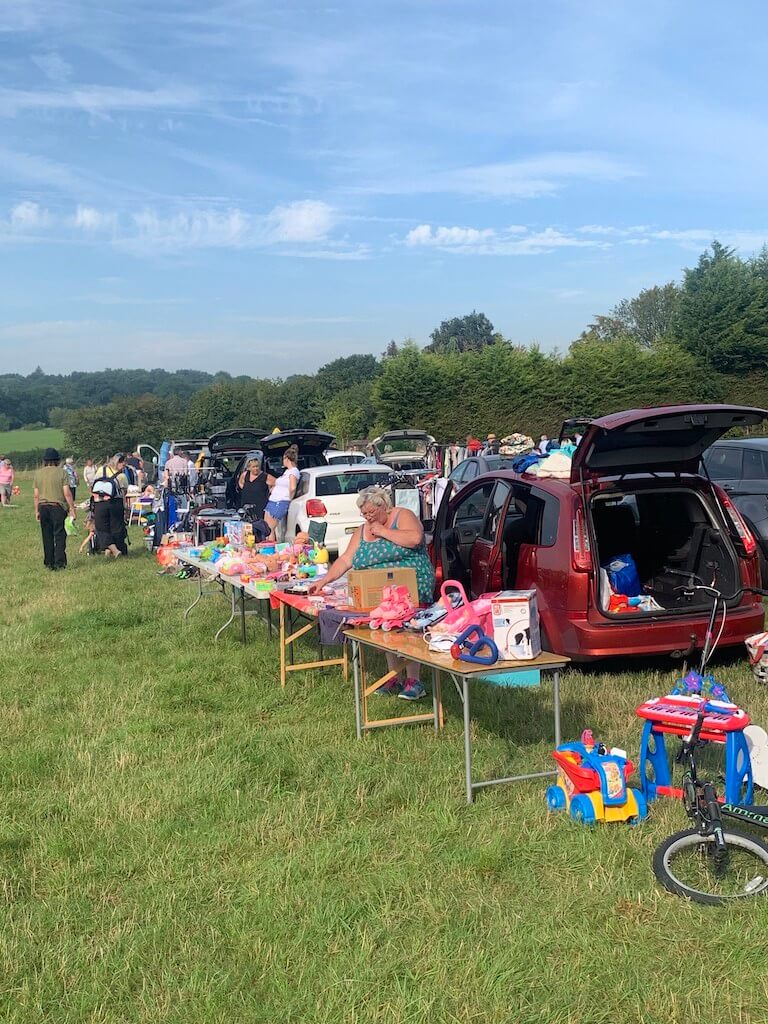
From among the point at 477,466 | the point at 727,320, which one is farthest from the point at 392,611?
the point at 727,320

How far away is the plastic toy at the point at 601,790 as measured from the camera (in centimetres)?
432

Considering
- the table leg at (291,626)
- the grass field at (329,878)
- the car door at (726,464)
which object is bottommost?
the table leg at (291,626)

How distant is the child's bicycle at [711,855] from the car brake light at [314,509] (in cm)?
992

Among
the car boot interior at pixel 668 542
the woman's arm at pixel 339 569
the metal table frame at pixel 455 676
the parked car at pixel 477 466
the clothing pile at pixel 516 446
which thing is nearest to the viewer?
the metal table frame at pixel 455 676

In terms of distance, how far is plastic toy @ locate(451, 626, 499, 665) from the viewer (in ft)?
15.5

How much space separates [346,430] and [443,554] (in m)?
37.9

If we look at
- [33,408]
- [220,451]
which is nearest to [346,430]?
[220,451]

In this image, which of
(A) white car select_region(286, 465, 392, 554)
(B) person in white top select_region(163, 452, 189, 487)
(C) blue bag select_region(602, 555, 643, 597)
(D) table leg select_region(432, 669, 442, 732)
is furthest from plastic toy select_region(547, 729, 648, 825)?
(B) person in white top select_region(163, 452, 189, 487)

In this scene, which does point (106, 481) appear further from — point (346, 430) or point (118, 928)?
point (346, 430)

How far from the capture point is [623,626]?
6238 millimetres

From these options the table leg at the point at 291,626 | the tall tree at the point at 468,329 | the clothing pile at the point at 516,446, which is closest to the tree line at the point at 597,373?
the clothing pile at the point at 516,446

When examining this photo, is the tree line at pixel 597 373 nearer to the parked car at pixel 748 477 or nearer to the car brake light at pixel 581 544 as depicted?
the parked car at pixel 748 477

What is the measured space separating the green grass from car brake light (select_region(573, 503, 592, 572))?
63.4 meters

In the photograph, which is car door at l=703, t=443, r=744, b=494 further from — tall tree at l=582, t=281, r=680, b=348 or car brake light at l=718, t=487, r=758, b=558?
tall tree at l=582, t=281, r=680, b=348
